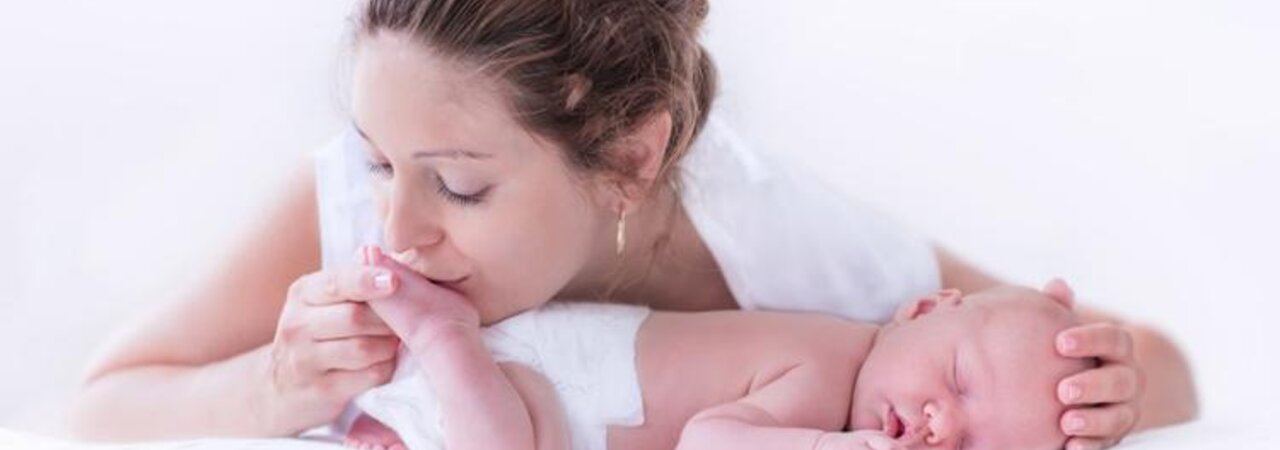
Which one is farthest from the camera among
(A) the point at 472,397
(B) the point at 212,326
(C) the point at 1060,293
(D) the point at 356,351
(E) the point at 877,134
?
(E) the point at 877,134

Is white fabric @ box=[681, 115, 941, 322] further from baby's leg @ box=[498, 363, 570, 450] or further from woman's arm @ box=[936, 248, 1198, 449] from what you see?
baby's leg @ box=[498, 363, 570, 450]

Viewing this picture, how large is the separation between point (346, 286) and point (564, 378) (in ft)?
0.69

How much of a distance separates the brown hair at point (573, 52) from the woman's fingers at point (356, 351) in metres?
0.24

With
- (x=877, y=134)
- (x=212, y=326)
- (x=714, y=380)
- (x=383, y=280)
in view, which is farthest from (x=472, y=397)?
(x=877, y=134)

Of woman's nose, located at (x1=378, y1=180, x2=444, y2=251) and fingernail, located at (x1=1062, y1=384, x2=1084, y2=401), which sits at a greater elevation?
woman's nose, located at (x1=378, y1=180, x2=444, y2=251)

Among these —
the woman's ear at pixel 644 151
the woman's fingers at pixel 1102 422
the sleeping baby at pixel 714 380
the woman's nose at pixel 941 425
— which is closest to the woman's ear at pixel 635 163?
the woman's ear at pixel 644 151

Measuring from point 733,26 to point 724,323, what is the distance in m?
0.56

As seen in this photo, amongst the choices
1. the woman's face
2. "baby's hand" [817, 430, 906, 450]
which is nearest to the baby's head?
"baby's hand" [817, 430, 906, 450]

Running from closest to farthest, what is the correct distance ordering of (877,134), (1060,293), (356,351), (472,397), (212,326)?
(472,397)
(356,351)
(1060,293)
(212,326)
(877,134)

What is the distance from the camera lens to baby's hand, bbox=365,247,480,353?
1.63 m

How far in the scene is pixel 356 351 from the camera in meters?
1.68

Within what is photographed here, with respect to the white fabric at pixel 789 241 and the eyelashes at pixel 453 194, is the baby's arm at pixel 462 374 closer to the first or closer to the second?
the eyelashes at pixel 453 194

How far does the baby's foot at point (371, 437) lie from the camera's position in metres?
1.72

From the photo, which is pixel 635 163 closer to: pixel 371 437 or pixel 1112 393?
pixel 371 437
